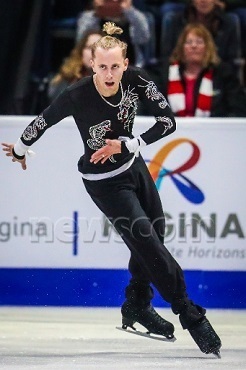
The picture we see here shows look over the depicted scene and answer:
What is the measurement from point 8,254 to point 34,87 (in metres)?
1.78

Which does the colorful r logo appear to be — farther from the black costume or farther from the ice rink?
the black costume

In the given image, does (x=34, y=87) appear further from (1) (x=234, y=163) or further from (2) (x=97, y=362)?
(2) (x=97, y=362)

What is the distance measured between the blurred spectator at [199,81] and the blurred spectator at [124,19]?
504 millimetres

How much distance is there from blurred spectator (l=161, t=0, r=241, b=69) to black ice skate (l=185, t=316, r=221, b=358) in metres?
3.14

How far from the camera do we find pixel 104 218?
6.75 m

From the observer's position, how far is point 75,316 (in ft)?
21.8

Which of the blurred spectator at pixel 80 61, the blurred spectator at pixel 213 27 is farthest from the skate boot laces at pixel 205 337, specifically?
the blurred spectator at pixel 213 27

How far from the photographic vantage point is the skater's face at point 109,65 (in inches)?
200

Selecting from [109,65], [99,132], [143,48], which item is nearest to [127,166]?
[99,132]

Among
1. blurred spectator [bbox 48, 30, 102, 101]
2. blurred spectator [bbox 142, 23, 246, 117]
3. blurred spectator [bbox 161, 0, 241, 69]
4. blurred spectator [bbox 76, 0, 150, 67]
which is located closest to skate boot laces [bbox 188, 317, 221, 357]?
blurred spectator [bbox 142, 23, 246, 117]

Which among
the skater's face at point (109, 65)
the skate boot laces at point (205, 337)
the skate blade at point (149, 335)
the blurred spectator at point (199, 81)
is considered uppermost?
the skater's face at point (109, 65)

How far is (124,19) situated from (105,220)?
180 cm

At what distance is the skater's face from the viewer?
200 inches

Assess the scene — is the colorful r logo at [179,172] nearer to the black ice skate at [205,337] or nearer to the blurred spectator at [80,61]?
the blurred spectator at [80,61]
